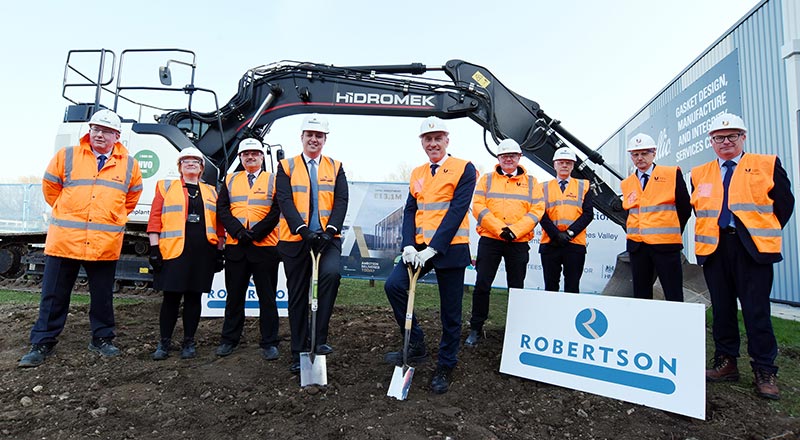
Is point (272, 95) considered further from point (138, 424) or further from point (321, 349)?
point (138, 424)

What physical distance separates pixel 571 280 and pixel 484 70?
2887 millimetres

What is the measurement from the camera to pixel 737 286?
11.6 ft

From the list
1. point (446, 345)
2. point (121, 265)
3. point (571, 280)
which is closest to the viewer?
point (446, 345)

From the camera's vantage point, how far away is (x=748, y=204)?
346 cm

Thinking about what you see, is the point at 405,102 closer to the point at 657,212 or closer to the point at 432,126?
the point at 432,126

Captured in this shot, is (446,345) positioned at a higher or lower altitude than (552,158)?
lower

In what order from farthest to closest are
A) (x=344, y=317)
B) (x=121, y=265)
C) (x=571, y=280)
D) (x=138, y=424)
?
(x=121, y=265)
(x=344, y=317)
(x=571, y=280)
(x=138, y=424)

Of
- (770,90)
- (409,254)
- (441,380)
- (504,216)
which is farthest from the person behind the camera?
(770,90)

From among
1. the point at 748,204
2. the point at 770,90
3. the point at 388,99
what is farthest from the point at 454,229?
the point at 770,90

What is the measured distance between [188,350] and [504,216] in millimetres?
3071

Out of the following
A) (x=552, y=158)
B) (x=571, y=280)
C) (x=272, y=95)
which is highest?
(x=272, y=95)

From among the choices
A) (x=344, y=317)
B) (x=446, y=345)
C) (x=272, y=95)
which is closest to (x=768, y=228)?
(x=446, y=345)

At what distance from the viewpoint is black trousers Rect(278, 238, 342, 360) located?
3543 millimetres

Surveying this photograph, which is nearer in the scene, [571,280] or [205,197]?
[205,197]
